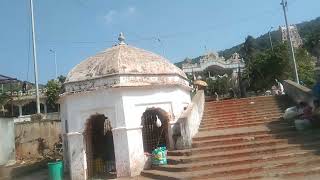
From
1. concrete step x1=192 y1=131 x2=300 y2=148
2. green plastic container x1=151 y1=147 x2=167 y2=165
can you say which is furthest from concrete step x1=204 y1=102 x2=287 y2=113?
green plastic container x1=151 y1=147 x2=167 y2=165

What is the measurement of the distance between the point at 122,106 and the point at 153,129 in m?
2.16

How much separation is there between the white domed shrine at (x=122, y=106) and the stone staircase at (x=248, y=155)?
1230 mm

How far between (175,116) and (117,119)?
2.41 metres

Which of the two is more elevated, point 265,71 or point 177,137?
point 265,71

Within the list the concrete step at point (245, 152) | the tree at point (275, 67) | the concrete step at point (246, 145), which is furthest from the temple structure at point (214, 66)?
the concrete step at point (245, 152)

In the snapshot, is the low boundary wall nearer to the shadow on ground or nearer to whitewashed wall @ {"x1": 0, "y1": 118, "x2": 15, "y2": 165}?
the shadow on ground

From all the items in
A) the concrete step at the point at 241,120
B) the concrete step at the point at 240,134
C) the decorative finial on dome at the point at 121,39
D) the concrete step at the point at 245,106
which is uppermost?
the decorative finial on dome at the point at 121,39

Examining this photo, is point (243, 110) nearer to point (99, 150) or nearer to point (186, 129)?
point (186, 129)

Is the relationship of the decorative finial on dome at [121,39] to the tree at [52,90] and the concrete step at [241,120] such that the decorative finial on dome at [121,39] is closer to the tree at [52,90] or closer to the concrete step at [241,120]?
the concrete step at [241,120]

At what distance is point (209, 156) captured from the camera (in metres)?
Answer: 12.2

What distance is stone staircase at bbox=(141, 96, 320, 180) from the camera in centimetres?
1102

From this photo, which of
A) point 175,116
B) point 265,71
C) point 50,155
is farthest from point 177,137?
point 265,71

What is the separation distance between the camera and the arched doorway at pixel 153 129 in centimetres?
1495

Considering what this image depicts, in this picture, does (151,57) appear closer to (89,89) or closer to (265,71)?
(89,89)
